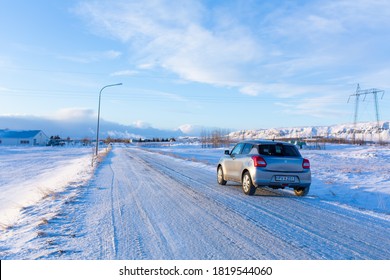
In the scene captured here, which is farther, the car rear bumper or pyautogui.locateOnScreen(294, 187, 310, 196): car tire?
pyautogui.locateOnScreen(294, 187, 310, 196): car tire

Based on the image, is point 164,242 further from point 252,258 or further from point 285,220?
point 285,220

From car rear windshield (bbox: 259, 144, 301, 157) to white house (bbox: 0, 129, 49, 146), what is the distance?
106 meters

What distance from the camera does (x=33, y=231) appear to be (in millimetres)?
5945

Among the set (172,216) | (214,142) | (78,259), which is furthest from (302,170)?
(214,142)

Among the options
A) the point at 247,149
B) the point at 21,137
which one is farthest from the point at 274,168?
the point at 21,137

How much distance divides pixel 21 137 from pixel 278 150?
108 metres

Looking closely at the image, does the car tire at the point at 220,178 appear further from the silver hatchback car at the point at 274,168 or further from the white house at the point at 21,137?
the white house at the point at 21,137

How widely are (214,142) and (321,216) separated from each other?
72.4 metres

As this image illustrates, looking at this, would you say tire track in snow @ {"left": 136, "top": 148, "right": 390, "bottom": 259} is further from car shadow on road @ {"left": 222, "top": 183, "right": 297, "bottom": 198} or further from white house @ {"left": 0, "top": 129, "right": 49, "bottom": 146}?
white house @ {"left": 0, "top": 129, "right": 49, "bottom": 146}

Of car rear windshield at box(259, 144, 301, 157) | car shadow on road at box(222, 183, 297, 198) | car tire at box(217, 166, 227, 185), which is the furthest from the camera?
car tire at box(217, 166, 227, 185)

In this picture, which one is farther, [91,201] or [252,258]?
[91,201]

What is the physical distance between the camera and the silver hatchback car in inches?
380

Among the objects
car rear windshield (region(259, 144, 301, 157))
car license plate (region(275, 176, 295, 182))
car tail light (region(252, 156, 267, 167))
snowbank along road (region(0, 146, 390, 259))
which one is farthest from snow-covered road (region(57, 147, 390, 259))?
car rear windshield (region(259, 144, 301, 157))
